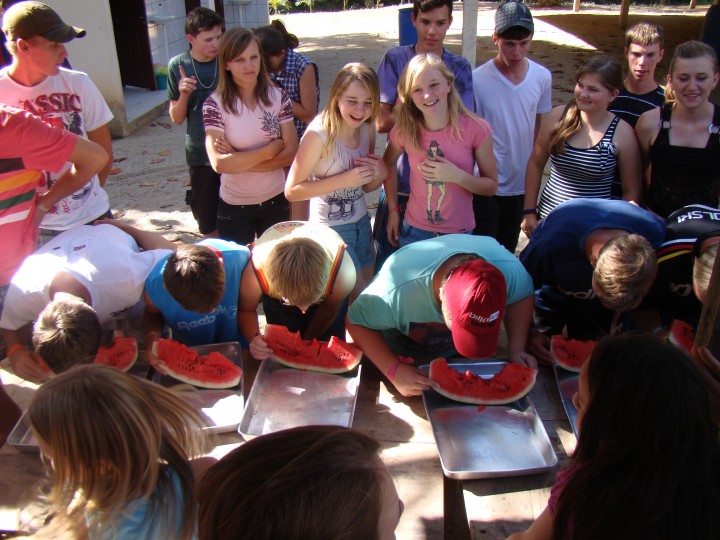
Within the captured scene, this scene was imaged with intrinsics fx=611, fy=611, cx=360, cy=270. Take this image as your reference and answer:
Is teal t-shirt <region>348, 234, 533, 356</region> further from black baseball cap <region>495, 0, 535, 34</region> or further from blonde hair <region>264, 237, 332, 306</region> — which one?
black baseball cap <region>495, 0, 535, 34</region>

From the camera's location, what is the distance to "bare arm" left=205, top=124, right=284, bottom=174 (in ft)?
10.8

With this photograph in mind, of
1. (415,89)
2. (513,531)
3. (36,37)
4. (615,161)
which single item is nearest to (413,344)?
(513,531)

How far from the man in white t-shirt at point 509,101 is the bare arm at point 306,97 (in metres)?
1.05

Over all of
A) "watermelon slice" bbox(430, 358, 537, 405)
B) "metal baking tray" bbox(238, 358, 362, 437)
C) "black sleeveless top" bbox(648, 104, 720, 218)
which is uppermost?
"black sleeveless top" bbox(648, 104, 720, 218)

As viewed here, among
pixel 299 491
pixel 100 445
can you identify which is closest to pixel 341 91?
pixel 100 445

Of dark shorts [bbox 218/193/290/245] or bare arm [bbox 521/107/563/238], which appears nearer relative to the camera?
bare arm [bbox 521/107/563/238]

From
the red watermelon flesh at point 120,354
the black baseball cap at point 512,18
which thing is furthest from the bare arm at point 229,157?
the black baseball cap at point 512,18

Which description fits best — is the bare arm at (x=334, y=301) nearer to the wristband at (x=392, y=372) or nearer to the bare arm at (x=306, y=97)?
the wristband at (x=392, y=372)

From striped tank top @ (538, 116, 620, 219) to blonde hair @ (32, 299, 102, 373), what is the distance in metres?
2.37

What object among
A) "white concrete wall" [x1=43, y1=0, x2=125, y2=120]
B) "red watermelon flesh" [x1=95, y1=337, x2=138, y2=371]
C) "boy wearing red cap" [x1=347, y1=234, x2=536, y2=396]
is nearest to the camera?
"boy wearing red cap" [x1=347, y1=234, x2=536, y2=396]

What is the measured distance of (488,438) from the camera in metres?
2.11

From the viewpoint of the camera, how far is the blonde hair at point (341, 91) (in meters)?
3.04

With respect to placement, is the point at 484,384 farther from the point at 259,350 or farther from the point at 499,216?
the point at 499,216

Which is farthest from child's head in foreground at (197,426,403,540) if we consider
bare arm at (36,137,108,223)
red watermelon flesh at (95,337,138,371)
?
bare arm at (36,137,108,223)
